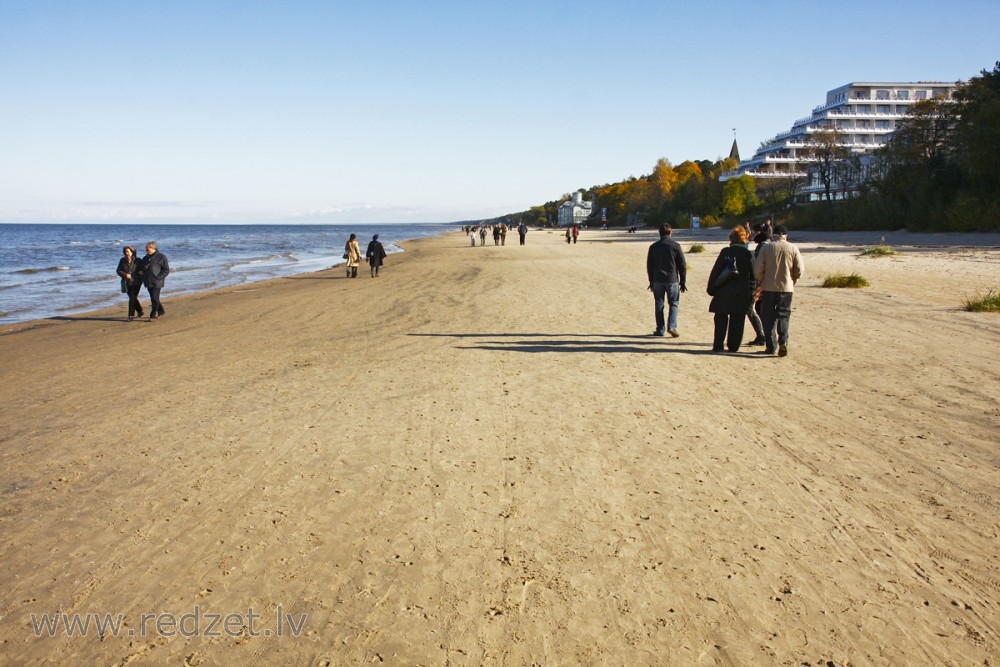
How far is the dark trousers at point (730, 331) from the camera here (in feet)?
32.1

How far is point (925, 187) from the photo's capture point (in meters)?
38.1

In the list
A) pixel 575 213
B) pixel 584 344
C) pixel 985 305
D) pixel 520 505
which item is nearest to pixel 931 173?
pixel 985 305

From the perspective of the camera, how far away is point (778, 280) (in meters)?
9.23

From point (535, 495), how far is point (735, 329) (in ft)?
19.4

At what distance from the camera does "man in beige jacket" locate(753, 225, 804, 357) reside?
9.24 meters

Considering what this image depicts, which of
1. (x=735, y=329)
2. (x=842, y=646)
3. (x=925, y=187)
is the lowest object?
(x=842, y=646)

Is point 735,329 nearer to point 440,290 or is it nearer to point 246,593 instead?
point 246,593

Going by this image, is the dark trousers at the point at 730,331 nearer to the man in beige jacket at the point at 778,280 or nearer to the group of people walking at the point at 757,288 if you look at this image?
the group of people walking at the point at 757,288

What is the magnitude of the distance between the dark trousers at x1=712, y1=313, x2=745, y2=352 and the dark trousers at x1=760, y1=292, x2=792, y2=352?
34cm

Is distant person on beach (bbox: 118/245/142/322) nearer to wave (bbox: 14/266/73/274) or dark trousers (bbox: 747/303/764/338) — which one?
dark trousers (bbox: 747/303/764/338)

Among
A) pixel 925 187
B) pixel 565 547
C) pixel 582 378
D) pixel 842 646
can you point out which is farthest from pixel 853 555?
pixel 925 187

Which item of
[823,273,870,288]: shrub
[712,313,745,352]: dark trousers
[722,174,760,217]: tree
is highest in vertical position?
[722,174,760,217]: tree

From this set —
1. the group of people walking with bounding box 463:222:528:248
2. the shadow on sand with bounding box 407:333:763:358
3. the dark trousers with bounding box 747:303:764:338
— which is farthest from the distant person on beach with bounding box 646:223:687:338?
the group of people walking with bounding box 463:222:528:248

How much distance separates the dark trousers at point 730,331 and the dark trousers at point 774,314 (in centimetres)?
34
